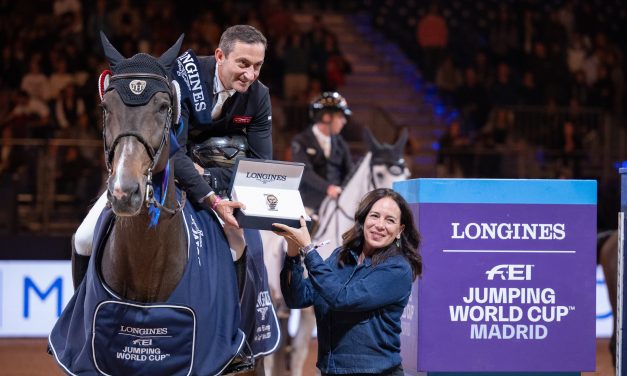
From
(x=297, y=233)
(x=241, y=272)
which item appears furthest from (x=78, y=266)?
(x=297, y=233)

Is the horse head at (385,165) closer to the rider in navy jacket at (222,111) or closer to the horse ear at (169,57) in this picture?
the rider in navy jacket at (222,111)

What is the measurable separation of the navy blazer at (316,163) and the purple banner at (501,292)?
4.01m

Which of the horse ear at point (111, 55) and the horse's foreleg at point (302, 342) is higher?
the horse ear at point (111, 55)

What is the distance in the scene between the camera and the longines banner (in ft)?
16.1

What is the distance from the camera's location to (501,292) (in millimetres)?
4934

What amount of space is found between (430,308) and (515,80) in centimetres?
1257

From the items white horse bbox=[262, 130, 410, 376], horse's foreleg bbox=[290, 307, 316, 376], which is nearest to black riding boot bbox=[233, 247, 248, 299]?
horse's foreleg bbox=[290, 307, 316, 376]

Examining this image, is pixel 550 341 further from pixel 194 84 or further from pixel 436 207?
Result: pixel 194 84

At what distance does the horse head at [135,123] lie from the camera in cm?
339

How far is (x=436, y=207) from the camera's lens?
494 cm

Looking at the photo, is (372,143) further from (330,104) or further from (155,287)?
(155,287)

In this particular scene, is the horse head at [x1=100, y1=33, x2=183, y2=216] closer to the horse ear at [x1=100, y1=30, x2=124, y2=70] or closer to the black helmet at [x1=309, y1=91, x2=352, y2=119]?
the horse ear at [x1=100, y1=30, x2=124, y2=70]

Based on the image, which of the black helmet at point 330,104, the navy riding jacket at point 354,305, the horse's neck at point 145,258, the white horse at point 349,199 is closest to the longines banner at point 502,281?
the navy riding jacket at point 354,305

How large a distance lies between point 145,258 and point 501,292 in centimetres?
190
